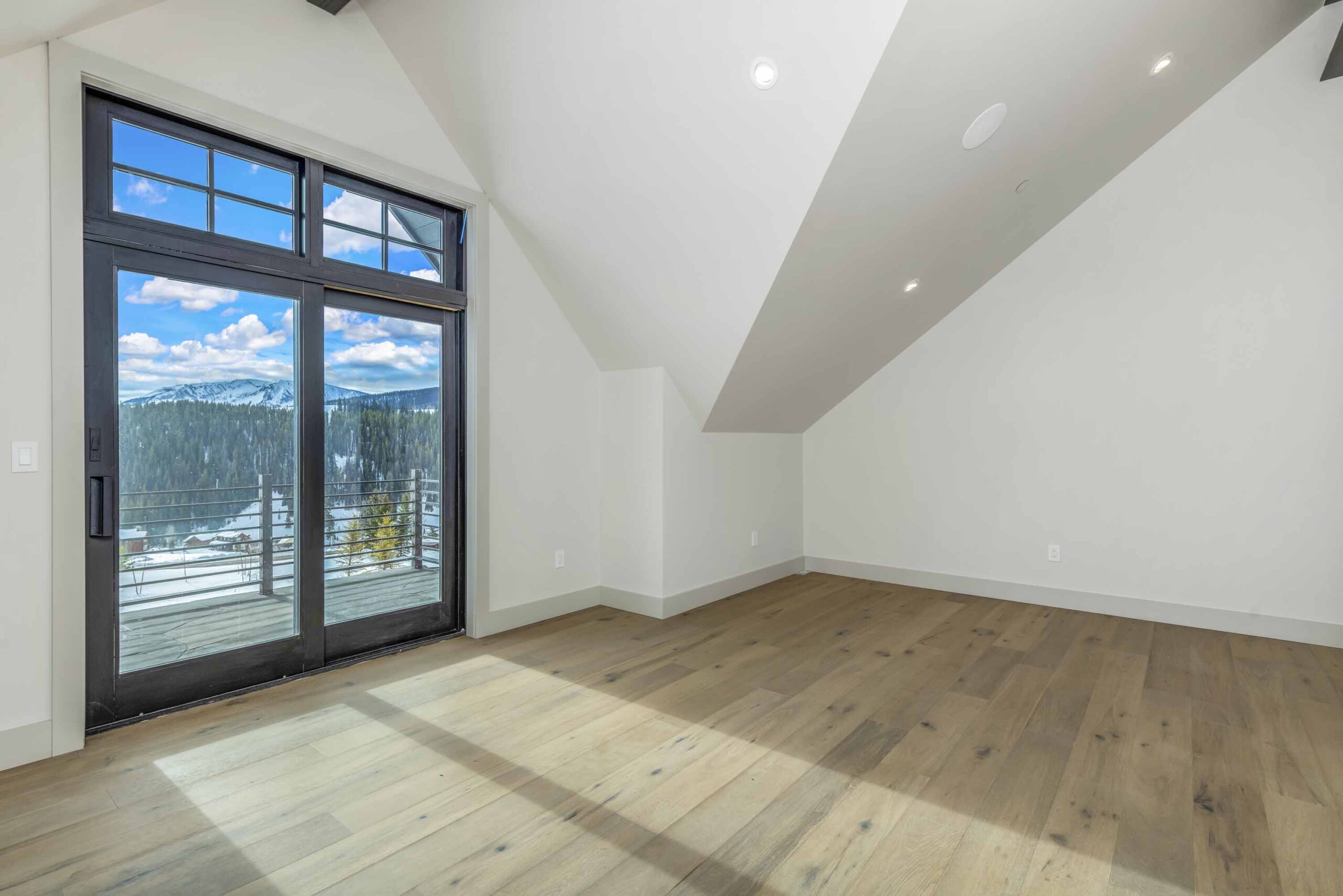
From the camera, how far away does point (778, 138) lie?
2789 mm

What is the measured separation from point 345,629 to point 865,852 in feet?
9.01

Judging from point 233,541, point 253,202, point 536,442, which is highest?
point 253,202

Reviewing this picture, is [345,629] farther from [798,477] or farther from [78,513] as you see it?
[798,477]

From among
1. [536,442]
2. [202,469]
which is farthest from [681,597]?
[202,469]

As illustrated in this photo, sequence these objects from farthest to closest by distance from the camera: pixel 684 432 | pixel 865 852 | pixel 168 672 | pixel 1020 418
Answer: pixel 1020 418, pixel 684 432, pixel 168 672, pixel 865 852

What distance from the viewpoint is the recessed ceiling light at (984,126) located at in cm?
296

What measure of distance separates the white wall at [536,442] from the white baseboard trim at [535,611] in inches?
1.6

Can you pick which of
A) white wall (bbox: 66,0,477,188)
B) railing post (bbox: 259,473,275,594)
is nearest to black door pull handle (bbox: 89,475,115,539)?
railing post (bbox: 259,473,275,594)

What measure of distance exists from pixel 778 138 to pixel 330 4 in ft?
7.44

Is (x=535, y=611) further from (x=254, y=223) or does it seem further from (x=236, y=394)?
(x=254, y=223)

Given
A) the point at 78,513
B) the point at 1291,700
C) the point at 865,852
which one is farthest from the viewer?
the point at 1291,700

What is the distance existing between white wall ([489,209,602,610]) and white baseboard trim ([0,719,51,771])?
1.97 metres

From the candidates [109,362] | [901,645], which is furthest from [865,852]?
[109,362]

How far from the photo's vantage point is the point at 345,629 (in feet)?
11.2
